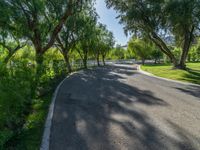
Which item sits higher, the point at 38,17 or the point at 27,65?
the point at 38,17

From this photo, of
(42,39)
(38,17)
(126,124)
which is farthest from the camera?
(42,39)

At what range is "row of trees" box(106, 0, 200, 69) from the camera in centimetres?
1862

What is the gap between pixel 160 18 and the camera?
22.5 meters

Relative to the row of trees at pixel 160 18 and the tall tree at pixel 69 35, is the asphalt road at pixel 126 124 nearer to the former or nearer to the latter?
the row of trees at pixel 160 18

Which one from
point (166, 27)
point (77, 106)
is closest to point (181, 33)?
point (166, 27)

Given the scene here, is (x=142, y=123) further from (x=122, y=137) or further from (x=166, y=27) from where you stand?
(x=166, y=27)

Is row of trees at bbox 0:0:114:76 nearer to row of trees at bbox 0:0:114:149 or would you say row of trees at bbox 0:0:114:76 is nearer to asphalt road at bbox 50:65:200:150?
row of trees at bbox 0:0:114:149

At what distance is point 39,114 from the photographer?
6742 millimetres

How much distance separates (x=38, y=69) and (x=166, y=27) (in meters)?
18.8

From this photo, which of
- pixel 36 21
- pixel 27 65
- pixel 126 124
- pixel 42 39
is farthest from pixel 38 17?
pixel 126 124

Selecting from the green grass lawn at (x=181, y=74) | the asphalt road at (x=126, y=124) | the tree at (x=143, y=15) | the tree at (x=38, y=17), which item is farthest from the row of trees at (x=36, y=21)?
the green grass lawn at (x=181, y=74)

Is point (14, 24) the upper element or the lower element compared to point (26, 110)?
upper

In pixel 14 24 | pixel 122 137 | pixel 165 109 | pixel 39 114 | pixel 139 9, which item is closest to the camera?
pixel 122 137

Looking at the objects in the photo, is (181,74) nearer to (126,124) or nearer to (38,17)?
(38,17)
